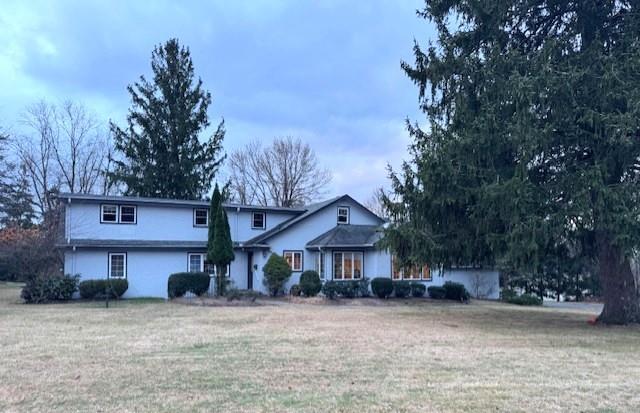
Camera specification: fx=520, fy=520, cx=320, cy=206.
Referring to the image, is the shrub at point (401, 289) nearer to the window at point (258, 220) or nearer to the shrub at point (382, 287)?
the shrub at point (382, 287)

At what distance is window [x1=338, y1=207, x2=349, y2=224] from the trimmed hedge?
11.8m

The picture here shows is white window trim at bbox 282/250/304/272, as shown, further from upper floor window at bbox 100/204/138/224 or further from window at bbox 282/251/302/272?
upper floor window at bbox 100/204/138/224

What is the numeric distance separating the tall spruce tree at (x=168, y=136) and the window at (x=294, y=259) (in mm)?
12884

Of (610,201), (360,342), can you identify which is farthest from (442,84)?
(360,342)

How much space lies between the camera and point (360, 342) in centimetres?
1070

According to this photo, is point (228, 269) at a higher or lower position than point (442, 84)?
lower

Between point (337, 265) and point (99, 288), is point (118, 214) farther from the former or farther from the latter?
point (337, 265)

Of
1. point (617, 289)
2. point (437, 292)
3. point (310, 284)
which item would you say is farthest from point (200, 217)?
point (617, 289)

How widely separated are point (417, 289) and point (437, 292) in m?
1.06

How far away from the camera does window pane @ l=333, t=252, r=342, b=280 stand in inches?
1018

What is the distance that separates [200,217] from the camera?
26.8m

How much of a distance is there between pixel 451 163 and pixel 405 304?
1053cm

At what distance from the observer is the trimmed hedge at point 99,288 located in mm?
22312

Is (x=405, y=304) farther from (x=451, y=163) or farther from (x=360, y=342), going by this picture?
(x=360, y=342)
